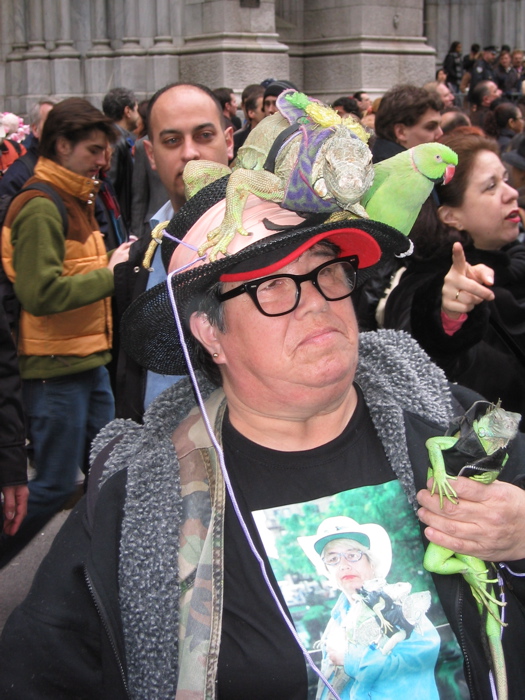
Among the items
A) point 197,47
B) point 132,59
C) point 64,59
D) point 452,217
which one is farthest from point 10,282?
point 64,59

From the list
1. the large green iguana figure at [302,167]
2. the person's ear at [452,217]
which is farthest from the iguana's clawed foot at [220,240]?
the person's ear at [452,217]

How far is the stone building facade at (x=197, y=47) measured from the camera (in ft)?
43.3

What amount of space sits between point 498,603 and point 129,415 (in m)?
1.90

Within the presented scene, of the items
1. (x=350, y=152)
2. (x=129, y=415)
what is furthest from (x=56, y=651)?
(x=129, y=415)

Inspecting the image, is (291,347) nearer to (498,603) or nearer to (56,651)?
(498,603)

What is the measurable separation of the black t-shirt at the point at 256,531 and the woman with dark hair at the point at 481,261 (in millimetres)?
1161

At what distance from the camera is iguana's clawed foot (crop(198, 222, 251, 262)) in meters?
1.88

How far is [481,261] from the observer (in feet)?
11.6

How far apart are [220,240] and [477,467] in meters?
0.73

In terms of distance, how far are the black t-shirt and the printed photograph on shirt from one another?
0.03 meters

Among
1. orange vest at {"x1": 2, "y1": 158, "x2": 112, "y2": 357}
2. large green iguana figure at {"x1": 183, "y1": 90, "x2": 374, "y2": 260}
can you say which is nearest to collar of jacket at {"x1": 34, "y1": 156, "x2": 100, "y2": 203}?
orange vest at {"x1": 2, "y1": 158, "x2": 112, "y2": 357}

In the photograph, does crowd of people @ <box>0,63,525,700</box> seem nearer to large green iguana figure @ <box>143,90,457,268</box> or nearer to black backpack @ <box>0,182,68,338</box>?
large green iguana figure @ <box>143,90,457,268</box>

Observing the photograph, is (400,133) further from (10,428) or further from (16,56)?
(16,56)

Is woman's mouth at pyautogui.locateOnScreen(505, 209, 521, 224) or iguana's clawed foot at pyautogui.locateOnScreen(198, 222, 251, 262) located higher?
iguana's clawed foot at pyautogui.locateOnScreen(198, 222, 251, 262)
